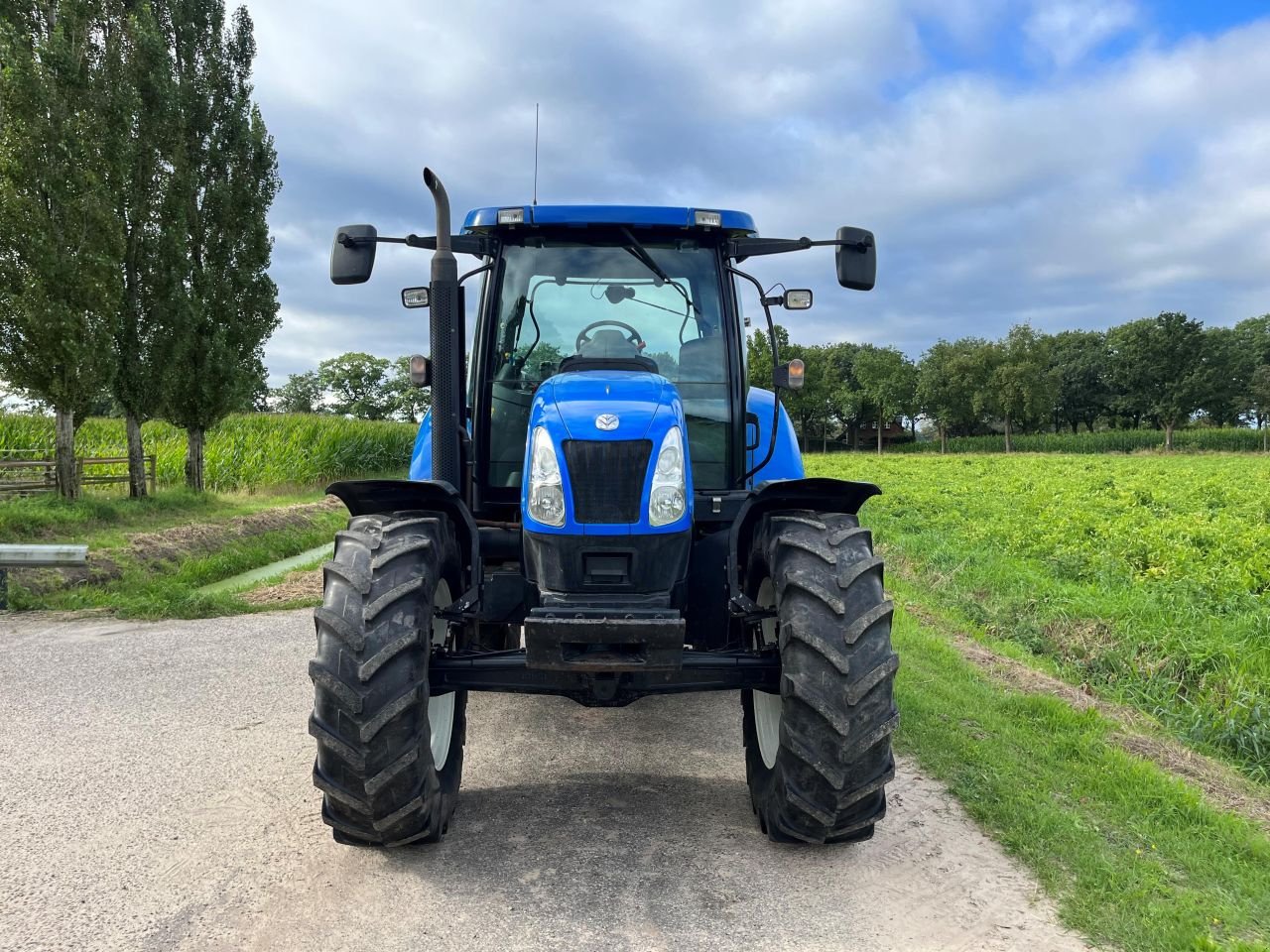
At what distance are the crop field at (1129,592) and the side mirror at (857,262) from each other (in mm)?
3111

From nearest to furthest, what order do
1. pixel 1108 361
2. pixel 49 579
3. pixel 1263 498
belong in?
pixel 49 579 → pixel 1263 498 → pixel 1108 361

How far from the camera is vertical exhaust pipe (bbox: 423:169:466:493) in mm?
3688

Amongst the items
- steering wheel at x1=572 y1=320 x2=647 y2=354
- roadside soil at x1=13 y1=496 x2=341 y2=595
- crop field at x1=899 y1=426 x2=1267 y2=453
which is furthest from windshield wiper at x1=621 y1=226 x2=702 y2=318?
crop field at x1=899 y1=426 x2=1267 y2=453

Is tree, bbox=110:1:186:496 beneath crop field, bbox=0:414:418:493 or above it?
above

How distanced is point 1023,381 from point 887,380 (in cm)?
1205

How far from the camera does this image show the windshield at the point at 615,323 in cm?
414

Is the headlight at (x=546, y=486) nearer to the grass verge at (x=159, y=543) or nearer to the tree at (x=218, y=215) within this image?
the grass verge at (x=159, y=543)

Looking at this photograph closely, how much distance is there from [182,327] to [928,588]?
12606 millimetres

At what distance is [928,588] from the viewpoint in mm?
8805

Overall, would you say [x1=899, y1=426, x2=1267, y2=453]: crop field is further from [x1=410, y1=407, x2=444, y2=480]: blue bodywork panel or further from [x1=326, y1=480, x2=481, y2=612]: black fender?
[x1=326, y1=480, x2=481, y2=612]: black fender

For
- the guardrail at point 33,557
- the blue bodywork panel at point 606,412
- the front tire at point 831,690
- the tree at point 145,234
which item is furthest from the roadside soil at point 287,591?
the tree at point 145,234

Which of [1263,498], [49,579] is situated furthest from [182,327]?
[1263,498]

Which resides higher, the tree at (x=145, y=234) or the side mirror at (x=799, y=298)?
the tree at (x=145, y=234)

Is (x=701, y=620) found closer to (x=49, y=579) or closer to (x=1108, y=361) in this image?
(x=49, y=579)
